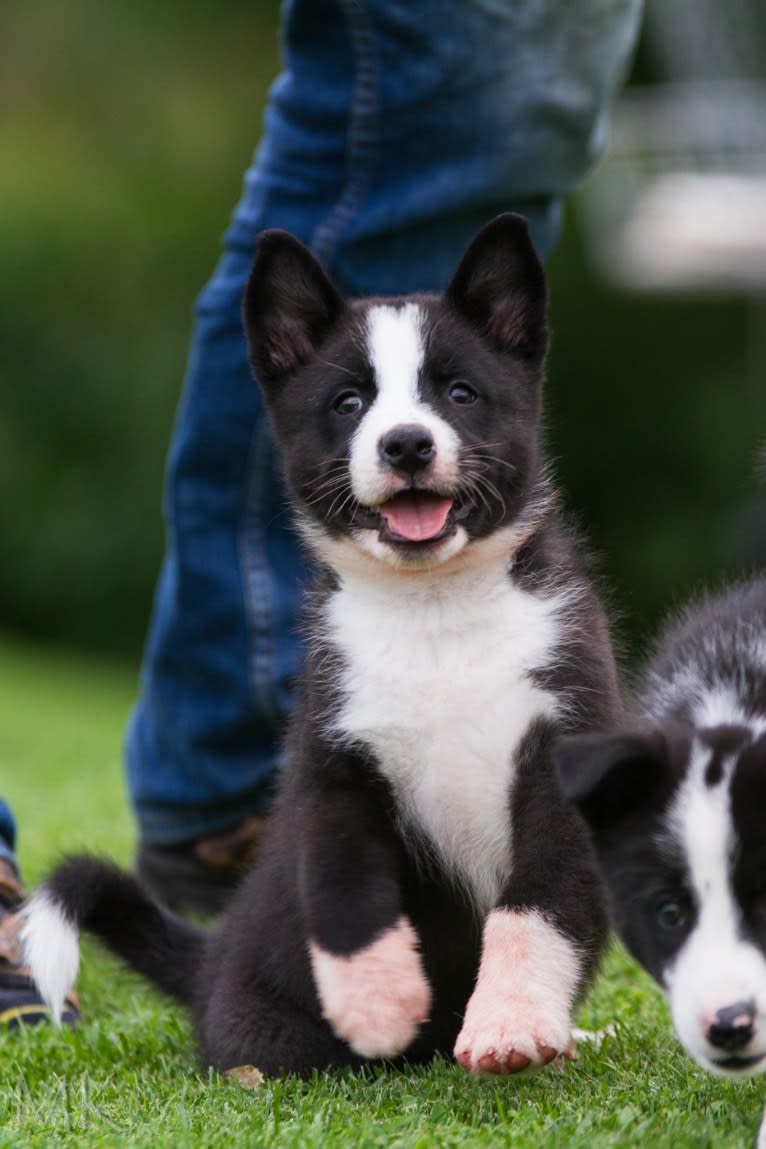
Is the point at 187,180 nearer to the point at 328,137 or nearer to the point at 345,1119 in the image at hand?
the point at 328,137

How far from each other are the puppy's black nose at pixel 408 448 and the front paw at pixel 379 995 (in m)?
0.78

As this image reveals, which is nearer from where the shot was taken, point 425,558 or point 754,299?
point 425,558

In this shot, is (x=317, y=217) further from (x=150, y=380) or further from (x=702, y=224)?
(x=150, y=380)

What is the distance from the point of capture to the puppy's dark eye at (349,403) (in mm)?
3295

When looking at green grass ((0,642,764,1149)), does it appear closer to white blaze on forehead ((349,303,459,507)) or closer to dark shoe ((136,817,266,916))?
dark shoe ((136,817,266,916))

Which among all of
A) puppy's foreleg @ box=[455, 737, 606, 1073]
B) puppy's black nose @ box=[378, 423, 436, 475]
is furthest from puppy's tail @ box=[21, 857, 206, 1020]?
puppy's black nose @ box=[378, 423, 436, 475]

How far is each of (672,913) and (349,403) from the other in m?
1.15

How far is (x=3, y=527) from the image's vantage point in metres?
16.6

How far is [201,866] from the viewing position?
4922 millimetres

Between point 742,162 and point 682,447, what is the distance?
16.1 ft

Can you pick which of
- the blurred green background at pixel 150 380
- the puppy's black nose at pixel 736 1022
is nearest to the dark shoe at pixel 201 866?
the puppy's black nose at pixel 736 1022

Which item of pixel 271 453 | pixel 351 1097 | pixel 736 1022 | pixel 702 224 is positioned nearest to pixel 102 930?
pixel 351 1097

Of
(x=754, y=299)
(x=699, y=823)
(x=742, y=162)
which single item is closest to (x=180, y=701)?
(x=699, y=823)

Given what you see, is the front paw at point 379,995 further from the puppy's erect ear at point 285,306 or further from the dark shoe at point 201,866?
the dark shoe at point 201,866
